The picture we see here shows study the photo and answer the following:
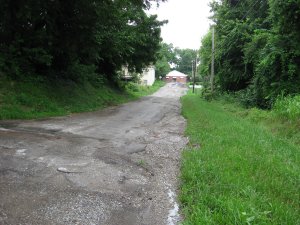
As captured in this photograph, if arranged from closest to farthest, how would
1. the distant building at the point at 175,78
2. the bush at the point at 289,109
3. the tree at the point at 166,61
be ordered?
the bush at the point at 289,109 → the tree at the point at 166,61 → the distant building at the point at 175,78

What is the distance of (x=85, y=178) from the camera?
5.12 m

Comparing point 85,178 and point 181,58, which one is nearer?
point 85,178

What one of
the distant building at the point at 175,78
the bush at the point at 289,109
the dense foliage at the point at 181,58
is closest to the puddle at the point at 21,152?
the bush at the point at 289,109

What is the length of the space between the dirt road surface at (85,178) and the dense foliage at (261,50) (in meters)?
8.83

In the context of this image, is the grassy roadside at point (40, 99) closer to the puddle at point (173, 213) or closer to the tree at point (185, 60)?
the puddle at point (173, 213)

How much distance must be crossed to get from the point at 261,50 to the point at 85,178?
14.9m

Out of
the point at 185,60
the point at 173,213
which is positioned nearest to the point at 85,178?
the point at 173,213

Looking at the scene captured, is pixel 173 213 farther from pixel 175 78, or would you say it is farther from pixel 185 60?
pixel 185 60


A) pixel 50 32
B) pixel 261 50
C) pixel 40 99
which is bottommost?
pixel 40 99

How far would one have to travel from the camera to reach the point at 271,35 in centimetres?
1684

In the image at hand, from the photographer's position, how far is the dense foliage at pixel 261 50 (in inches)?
576

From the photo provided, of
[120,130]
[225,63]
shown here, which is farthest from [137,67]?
[120,130]

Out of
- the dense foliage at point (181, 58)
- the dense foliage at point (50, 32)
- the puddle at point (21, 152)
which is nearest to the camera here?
the puddle at point (21, 152)

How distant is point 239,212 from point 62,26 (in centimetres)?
1380
